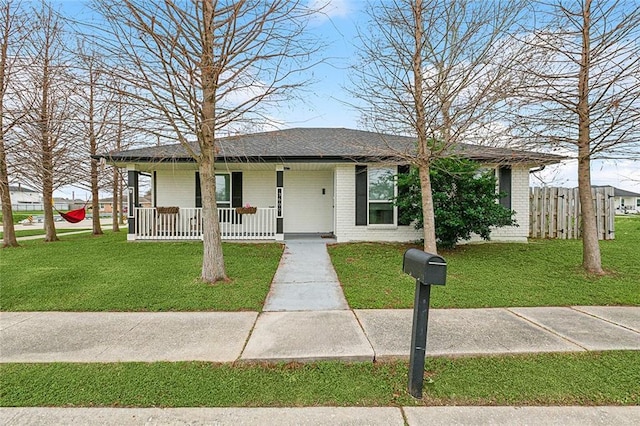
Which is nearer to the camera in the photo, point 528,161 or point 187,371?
point 187,371

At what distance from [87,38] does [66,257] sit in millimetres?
5732

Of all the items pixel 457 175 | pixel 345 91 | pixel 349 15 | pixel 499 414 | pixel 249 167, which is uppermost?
pixel 349 15

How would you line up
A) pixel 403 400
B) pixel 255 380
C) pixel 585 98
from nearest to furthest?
pixel 403 400
pixel 255 380
pixel 585 98

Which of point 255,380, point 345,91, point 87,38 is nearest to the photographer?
point 255,380

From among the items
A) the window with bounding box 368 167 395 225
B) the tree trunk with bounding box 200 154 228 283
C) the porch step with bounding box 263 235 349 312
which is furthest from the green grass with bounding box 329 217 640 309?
the tree trunk with bounding box 200 154 228 283

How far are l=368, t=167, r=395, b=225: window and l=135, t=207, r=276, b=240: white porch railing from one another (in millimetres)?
3205

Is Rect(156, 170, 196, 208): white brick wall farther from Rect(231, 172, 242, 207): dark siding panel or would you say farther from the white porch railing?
Rect(231, 172, 242, 207): dark siding panel

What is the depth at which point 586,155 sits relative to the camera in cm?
601

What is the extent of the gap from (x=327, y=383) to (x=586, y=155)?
6268 millimetres

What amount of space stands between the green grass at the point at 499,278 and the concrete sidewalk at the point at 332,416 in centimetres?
238

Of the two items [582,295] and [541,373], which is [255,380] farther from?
[582,295]

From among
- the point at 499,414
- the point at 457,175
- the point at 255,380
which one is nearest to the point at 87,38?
the point at 255,380

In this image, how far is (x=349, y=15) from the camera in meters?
6.22

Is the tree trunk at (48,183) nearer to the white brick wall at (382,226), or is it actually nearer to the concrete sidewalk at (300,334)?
the concrete sidewalk at (300,334)
